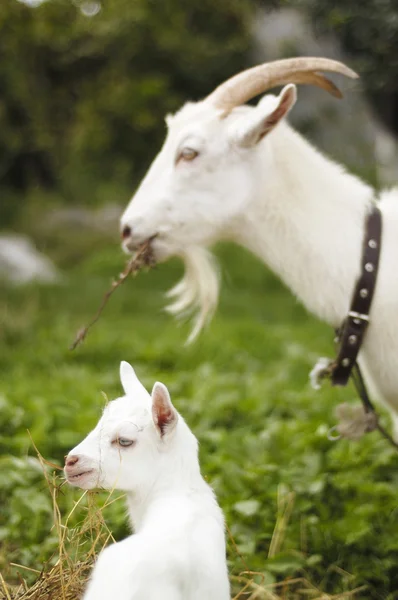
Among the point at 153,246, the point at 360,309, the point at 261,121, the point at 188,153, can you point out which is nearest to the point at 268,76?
the point at 261,121

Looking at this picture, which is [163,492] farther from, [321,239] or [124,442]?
[321,239]

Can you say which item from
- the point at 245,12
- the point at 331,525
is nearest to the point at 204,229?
the point at 331,525

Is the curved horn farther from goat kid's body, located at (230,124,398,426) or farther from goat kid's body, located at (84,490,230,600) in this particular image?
goat kid's body, located at (84,490,230,600)

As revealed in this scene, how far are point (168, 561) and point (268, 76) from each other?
1617 mm

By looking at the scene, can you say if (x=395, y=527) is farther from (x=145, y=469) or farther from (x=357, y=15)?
(x=357, y=15)

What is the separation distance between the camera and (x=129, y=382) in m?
1.95

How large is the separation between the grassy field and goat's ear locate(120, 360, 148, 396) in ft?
1.59

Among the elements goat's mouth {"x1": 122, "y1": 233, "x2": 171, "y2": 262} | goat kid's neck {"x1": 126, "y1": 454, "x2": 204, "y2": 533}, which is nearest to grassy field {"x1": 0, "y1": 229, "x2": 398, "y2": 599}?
goat kid's neck {"x1": 126, "y1": 454, "x2": 204, "y2": 533}

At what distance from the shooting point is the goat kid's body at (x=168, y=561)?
5.19 ft

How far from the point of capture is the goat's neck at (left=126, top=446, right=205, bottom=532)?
1.79m

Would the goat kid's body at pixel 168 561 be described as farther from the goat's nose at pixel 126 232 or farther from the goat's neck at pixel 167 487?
the goat's nose at pixel 126 232

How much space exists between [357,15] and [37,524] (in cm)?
262

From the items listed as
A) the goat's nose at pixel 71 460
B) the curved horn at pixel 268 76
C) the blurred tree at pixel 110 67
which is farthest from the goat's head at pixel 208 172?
the blurred tree at pixel 110 67

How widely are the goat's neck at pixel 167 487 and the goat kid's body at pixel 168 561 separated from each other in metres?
0.02
